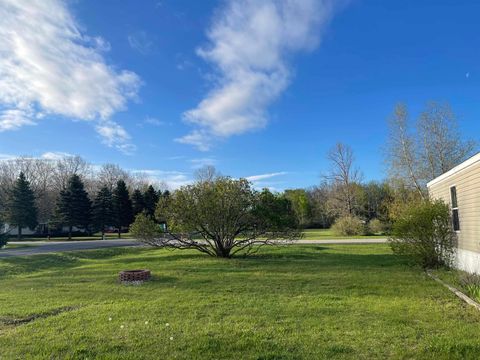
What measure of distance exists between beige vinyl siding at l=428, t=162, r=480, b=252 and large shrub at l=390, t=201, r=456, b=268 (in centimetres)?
56

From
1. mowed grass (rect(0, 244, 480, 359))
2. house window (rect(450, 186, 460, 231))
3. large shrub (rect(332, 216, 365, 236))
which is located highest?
house window (rect(450, 186, 460, 231))

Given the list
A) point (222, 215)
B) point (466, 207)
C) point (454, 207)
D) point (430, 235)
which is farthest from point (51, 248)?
point (466, 207)

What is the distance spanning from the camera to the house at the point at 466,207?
372 inches

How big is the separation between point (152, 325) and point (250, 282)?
4326mm

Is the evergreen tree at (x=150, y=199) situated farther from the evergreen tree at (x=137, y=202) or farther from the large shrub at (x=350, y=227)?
the large shrub at (x=350, y=227)

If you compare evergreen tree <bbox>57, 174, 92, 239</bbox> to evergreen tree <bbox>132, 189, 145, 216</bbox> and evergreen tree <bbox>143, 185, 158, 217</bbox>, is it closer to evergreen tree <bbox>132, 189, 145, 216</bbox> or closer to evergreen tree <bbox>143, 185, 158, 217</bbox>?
evergreen tree <bbox>132, 189, 145, 216</bbox>

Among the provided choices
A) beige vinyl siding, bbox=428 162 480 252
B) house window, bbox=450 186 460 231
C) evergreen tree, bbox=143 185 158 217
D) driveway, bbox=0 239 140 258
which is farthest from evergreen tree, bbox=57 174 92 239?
beige vinyl siding, bbox=428 162 480 252

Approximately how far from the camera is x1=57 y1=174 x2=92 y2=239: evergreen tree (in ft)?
142

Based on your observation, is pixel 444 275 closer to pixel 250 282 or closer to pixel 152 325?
pixel 250 282

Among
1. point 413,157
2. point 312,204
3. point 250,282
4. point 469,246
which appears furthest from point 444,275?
point 312,204

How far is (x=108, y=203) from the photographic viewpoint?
47.3m

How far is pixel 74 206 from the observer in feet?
143

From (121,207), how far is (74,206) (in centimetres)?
643

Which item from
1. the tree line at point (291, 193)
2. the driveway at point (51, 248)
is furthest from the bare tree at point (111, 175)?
the driveway at point (51, 248)
